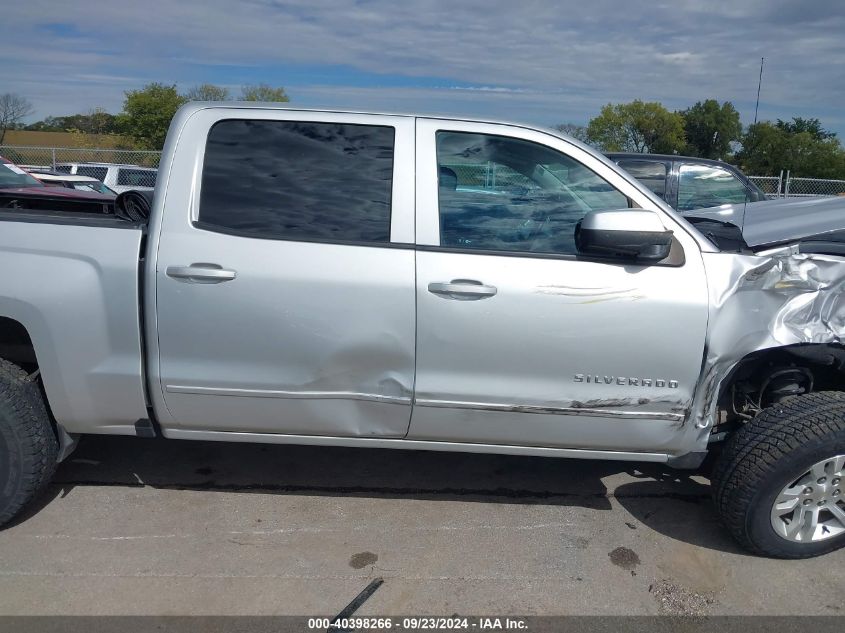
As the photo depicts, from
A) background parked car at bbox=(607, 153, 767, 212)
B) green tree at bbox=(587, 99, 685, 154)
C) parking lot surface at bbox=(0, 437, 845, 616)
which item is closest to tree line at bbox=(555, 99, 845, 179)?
green tree at bbox=(587, 99, 685, 154)

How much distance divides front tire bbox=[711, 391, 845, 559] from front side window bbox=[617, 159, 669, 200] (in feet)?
18.6

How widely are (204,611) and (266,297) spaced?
Answer: 1.29 metres

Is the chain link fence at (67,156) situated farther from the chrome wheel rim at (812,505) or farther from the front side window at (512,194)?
the chrome wheel rim at (812,505)

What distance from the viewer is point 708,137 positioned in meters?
24.0

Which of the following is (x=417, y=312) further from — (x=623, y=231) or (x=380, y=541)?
(x=380, y=541)

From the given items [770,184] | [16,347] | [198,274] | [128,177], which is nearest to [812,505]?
[198,274]

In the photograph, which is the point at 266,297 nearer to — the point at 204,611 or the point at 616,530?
the point at 204,611

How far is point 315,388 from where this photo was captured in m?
3.27

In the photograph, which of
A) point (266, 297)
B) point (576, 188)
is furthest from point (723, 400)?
point (266, 297)

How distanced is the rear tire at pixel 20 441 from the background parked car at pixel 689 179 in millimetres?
7007

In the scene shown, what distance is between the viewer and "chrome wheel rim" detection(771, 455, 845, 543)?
10.8 feet

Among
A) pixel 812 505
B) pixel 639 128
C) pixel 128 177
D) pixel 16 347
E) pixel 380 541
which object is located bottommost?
pixel 380 541

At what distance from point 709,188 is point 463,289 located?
22.1ft

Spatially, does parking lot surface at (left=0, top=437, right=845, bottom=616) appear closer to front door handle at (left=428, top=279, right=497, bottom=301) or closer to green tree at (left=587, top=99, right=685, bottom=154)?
front door handle at (left=428, top=279, right=497, bottom=301)
